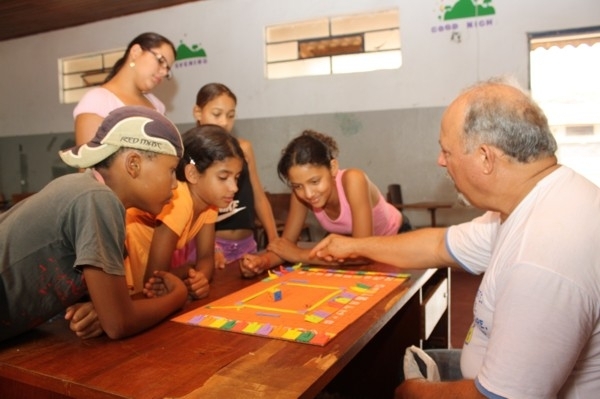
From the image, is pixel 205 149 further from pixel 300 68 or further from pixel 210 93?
pixel 300 68

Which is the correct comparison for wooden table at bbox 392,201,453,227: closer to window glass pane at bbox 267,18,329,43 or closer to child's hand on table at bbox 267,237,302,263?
window glass pane at bbox 267,18,329,43

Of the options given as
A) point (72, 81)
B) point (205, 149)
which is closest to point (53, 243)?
point (205, 149)

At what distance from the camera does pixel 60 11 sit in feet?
25.5

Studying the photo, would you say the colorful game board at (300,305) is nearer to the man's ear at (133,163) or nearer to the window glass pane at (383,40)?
the man's ear at (133,163)

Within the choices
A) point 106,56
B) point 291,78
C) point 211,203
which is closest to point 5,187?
point 106,56

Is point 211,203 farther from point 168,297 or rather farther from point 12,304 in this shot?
point 12,304

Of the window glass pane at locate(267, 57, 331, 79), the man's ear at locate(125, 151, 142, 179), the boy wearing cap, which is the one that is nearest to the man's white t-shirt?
the boy wearing cap

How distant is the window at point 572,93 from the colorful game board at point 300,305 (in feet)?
16.6

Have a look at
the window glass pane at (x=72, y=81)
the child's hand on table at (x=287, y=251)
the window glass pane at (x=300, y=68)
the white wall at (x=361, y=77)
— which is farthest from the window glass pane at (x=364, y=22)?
the child's hand on table at (x=287, y=251)

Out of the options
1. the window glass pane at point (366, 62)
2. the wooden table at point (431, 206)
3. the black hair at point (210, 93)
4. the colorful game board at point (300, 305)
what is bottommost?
the wooden table at point (431, 206)

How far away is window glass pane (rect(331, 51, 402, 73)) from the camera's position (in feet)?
21.8

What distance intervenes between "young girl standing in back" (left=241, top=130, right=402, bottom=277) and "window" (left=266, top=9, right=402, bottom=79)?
13.2 ft

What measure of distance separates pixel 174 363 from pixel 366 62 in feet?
19.8

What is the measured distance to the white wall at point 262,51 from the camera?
19.9ft
